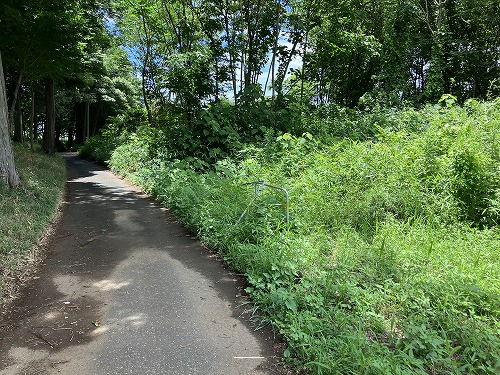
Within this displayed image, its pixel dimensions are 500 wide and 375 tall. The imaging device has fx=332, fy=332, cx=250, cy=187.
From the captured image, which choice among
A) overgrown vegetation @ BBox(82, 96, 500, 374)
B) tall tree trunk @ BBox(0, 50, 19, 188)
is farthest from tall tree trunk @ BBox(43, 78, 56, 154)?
overgrown vegetation @ BBox(82, 96, 500, 374)

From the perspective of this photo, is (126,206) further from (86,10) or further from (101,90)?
(101,90)

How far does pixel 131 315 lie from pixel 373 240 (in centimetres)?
294

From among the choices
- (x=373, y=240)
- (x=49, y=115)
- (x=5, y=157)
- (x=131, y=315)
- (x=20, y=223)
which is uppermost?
(x=49, y=115)

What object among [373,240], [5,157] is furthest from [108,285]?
[5,157]

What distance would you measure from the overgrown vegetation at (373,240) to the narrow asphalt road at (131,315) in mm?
341

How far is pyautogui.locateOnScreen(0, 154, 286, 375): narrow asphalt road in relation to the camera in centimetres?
260

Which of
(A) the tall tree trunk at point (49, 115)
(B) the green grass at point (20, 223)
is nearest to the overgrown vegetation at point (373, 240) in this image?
(B) the green grass at point (20, 223)

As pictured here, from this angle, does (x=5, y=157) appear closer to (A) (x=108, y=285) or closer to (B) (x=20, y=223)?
(B) (x=20, y=223)

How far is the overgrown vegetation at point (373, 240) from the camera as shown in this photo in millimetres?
2576

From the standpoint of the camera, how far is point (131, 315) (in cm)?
323

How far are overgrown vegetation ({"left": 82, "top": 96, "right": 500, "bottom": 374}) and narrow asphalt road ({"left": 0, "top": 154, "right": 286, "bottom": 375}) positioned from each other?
341 mm

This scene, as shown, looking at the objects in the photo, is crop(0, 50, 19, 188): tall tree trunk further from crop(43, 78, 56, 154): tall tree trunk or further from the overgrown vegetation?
crop(43, 78, 56, 154): tall tree trunk

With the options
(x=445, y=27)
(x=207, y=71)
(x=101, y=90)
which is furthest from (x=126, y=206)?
(x=101, y=90)

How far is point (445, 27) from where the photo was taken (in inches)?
537
